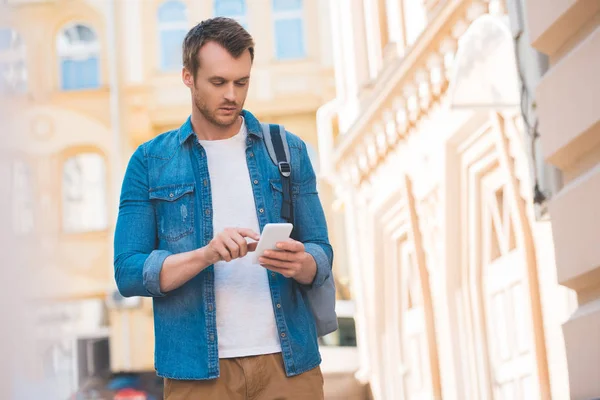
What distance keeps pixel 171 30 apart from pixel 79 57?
2.00 metres

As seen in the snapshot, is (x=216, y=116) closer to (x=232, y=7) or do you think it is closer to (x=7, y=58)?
(x=7, y=58)

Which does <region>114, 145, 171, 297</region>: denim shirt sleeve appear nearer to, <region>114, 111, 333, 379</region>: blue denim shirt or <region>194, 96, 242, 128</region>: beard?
<region>114, 111, 333, 379</region>: blue denim shirt

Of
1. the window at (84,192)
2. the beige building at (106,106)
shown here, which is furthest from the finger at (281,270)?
the window at (84,192)

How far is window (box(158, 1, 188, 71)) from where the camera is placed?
22516 mm

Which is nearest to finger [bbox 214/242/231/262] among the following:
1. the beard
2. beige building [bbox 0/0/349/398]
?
the beard

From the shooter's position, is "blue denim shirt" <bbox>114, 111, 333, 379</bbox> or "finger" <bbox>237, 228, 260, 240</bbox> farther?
"blue denim shirt" <bbox>114, 111, 333, 379</bbox>

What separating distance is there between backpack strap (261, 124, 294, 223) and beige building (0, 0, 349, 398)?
17745mm

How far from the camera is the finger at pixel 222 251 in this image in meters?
2.61

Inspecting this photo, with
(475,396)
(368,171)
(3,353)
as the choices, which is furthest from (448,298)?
(3,353)

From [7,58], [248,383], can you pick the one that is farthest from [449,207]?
[248,383]

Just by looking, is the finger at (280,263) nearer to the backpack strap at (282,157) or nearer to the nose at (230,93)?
the backpack strap at (282,157)

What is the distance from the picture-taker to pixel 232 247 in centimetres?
260

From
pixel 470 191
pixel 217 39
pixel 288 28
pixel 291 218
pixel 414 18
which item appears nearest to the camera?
pixel 217 39

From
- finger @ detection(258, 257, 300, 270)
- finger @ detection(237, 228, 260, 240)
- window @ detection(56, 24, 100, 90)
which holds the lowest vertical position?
finger @ detection(258, 257, 300, 270)
